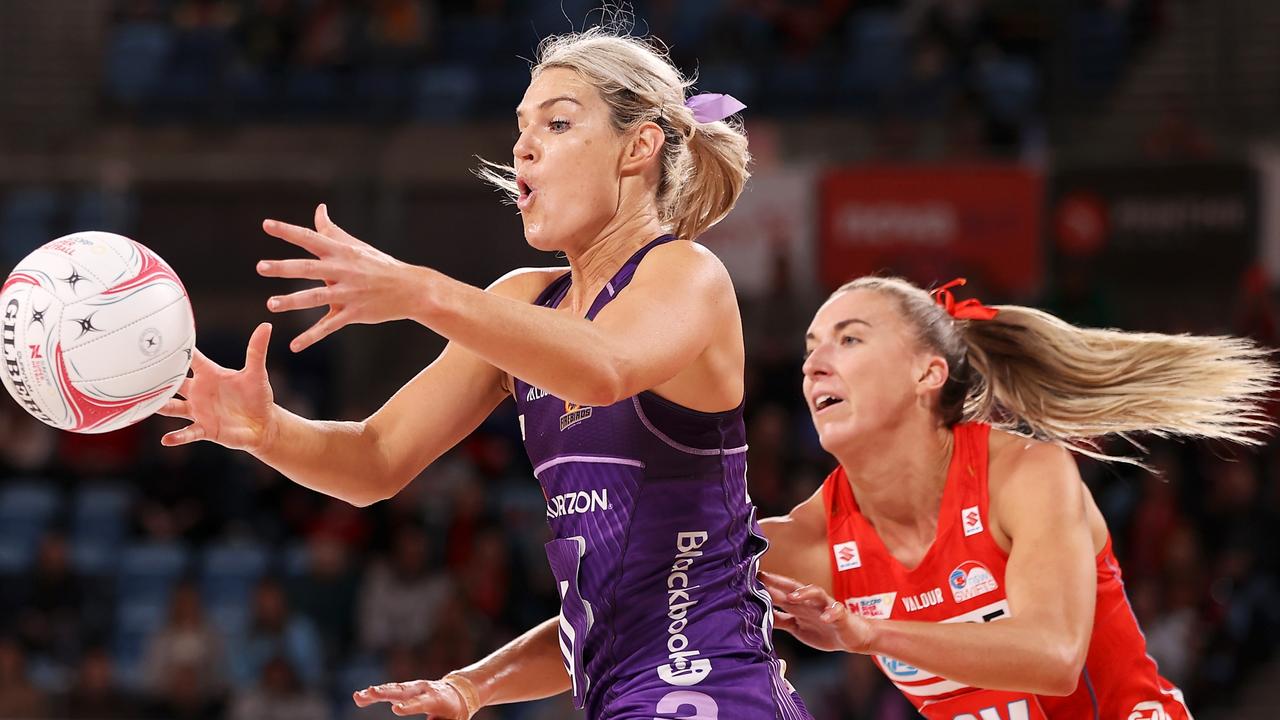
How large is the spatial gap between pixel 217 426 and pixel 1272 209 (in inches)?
366

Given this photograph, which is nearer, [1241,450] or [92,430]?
[92,430]

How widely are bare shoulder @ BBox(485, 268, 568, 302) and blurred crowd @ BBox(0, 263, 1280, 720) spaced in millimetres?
4846

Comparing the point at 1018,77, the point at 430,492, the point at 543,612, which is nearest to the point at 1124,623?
the point at 543,612

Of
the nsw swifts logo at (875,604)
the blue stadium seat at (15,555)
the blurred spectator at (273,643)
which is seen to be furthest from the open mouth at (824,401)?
the blue stadium seat at (15,555)

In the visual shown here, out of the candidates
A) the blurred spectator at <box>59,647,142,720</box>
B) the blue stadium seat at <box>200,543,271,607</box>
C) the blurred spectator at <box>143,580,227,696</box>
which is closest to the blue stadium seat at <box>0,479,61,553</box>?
the blue stadium seat at <box>200,543,271,607</box>

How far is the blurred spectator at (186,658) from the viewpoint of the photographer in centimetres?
895

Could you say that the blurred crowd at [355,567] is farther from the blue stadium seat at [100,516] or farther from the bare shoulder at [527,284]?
the bare shoulder at [527,284]

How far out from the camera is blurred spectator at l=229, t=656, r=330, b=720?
864 cm

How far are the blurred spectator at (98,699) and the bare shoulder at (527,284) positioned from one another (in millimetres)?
6602

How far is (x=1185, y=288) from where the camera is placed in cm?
1098

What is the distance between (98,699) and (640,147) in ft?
23.5

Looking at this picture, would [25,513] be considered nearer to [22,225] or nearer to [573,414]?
[22,225]

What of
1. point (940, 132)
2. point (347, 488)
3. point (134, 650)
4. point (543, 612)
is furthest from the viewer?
point (940, 132)

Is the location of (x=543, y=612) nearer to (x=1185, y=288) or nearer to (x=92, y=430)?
(x=1185, y=288)
